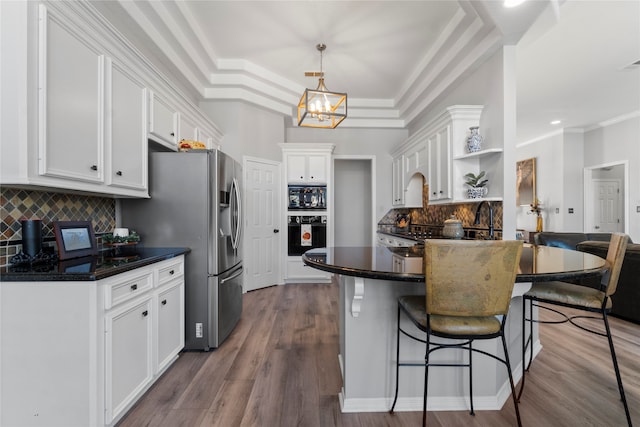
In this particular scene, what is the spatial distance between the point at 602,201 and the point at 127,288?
28.4ft

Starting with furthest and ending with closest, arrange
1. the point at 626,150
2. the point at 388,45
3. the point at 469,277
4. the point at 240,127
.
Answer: the point at 626,150 < the point at 240,127 < the point at 388,45 < the point at 469,277

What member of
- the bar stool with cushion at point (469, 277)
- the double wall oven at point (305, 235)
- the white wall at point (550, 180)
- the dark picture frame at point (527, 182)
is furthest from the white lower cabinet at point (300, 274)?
the dark picture frame at point (527, 182)

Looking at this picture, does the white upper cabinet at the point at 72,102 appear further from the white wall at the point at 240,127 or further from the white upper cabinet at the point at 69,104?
the white wall at the point at 240,127

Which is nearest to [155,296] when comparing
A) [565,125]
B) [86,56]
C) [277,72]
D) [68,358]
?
[68,358]

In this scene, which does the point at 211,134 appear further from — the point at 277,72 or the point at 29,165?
the point at 29,165

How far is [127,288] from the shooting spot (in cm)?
165

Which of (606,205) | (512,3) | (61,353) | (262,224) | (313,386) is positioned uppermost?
(512,3)

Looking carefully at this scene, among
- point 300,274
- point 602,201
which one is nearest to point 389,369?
point 300,274

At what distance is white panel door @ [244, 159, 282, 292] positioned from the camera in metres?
4.42

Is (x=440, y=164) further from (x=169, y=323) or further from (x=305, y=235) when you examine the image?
(x=169, y=323)

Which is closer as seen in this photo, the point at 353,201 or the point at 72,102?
the point at 72,102

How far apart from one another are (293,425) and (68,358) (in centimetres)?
121

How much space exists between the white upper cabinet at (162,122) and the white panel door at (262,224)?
163 centimetres

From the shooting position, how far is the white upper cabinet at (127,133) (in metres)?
1.95
